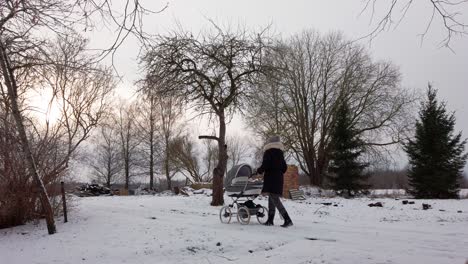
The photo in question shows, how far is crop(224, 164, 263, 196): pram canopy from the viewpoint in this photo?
1077cm

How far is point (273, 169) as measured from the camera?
10.1 meters

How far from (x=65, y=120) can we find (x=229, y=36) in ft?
24.0

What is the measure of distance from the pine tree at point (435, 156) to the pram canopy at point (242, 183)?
751 inches

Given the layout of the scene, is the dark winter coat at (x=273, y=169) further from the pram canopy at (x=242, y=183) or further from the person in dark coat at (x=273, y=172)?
the pram canopy at (x=242, y=183)

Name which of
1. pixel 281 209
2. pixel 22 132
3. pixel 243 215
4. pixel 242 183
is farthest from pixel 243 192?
pixel 22 132

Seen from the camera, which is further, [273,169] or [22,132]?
[273,169]

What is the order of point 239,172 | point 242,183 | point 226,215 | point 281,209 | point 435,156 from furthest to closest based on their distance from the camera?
point 435,156, point 239,172, point 226,215, point 242,183, point 281,209

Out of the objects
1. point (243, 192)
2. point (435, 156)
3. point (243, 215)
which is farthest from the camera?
point (435, 156)

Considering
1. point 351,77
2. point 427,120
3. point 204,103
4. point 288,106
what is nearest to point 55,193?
point 204,103

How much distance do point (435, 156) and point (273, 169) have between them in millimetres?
20664

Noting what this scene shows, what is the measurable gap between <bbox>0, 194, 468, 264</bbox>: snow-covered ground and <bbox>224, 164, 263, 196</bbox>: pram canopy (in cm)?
91

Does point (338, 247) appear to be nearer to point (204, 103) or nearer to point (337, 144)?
point (204, 103)

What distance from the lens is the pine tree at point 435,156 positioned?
26.0m

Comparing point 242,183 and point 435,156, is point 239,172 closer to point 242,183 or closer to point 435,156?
point 242,183
